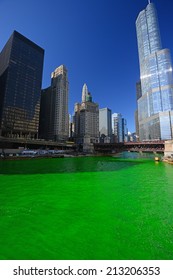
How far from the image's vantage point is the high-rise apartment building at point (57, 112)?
183 meters

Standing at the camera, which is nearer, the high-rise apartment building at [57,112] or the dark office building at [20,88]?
the dark office building at [20,88]

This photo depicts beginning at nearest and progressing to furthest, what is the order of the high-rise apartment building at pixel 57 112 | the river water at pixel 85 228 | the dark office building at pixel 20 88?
the river water at pixel 85 228 < the dark office building at pixel 20 88 < the high-rise apartment building at pixel 57 112

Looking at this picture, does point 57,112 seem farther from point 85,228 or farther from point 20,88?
point 85,228

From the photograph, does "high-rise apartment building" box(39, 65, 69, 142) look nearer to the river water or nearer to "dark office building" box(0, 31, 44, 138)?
"dark office building" box(0, 31, 44, 138)

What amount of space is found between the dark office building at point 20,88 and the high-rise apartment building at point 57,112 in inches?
1373

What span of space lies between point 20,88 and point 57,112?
56.7m

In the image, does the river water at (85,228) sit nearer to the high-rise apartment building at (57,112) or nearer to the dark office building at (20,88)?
the dark office building at (20,88)

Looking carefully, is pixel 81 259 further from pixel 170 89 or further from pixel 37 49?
pixel 170 89

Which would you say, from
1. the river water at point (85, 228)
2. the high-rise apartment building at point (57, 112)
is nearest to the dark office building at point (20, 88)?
the high-rise apartment building at point (57, 112)

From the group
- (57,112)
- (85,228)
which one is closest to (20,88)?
(57,112)

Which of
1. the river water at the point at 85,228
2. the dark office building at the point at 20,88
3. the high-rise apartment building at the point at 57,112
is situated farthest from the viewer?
the high-rise apartment building at the point at 57,112

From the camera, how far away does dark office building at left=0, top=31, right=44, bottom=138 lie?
12925 cm

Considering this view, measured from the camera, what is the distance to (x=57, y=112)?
186250 millimetres

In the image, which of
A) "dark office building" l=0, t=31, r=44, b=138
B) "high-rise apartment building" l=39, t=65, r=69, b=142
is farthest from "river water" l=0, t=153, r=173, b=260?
"high-rise apartment building" l=39, t=65, r=69, b=142
